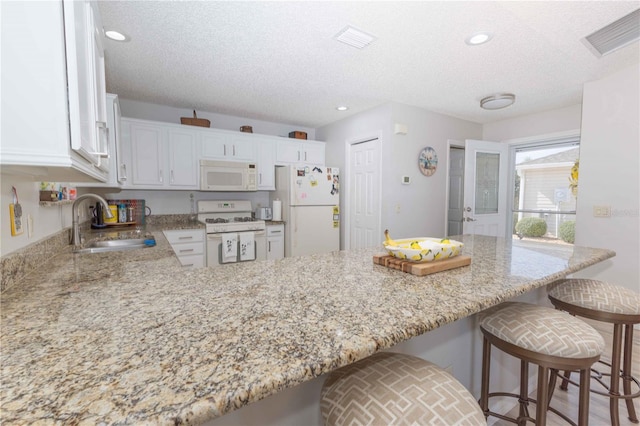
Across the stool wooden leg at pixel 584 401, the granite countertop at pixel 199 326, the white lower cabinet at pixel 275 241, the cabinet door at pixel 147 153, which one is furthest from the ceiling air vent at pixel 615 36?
the cabinet door at pixel 147 153

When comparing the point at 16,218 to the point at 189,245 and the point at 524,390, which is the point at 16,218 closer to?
the point at 189,245

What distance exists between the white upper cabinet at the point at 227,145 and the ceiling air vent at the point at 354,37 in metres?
2.20

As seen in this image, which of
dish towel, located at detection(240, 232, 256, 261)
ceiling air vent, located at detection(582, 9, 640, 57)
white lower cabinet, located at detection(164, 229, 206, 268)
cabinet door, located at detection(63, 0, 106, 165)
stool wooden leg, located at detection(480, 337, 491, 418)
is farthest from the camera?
dish towel, located at detection(240, 232, 256, 261)

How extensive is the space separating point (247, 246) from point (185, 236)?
0.71m

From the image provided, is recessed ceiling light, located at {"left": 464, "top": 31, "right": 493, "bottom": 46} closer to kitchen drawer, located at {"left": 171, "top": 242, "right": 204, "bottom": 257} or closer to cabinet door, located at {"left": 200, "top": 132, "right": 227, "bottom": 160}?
cabinet door, located at {"left": 200, "top": 132, "right": 227, "bottom": 160}

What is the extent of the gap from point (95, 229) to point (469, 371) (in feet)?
10.5

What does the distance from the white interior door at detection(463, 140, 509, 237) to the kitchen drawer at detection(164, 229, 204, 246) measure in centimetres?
344

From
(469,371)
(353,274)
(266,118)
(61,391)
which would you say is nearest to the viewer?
(61,391)

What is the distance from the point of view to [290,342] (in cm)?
60

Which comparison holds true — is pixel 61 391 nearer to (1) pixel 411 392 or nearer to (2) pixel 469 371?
(1) pixel 411 392

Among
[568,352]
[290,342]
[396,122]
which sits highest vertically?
[396,122]

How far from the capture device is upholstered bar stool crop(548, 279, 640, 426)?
130 centimetres

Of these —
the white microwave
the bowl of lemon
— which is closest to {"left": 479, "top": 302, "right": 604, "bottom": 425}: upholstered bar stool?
the bowl of lemon

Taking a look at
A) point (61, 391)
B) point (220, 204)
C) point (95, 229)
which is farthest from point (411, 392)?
point (220, 204)
